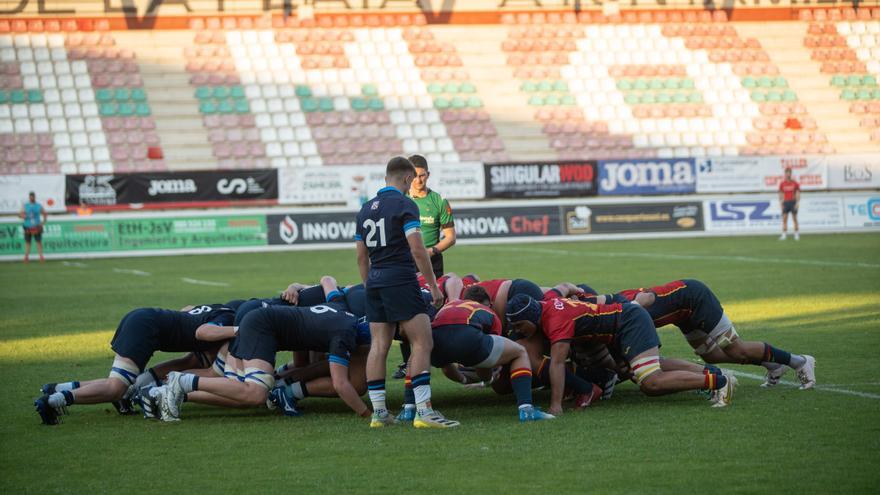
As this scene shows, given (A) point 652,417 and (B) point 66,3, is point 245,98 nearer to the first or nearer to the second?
(B) point 66,3

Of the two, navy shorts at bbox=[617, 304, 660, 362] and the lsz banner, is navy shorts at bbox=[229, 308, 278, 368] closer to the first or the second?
navy shorts at bbox=[617, 304, 660, 362]

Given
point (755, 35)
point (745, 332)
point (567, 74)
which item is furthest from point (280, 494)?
point (755, 35)

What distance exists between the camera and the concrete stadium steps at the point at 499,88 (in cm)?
4100

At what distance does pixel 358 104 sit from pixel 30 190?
492 inches

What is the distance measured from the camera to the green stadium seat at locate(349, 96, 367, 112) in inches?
1613

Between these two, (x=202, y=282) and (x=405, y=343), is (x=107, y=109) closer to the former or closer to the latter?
(x=202, y=282)

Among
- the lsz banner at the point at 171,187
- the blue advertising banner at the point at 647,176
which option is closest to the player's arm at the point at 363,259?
the lsz banner at the point at 171,187

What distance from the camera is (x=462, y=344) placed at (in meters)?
8.83

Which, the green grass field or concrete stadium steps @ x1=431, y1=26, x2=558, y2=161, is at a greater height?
concrete stadium steps @ x1=431, y1=26, x2=558, y2=161

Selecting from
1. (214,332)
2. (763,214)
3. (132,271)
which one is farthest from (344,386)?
(763,214)

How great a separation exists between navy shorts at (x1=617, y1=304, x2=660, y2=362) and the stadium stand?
1181 inches

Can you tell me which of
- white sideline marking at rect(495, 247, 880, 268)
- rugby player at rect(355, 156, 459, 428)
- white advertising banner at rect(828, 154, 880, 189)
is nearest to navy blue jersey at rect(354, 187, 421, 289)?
rugby player at rect(355, 156, 459, 428)

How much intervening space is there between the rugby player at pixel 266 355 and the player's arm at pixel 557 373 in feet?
5.16

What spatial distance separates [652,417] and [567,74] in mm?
35612
